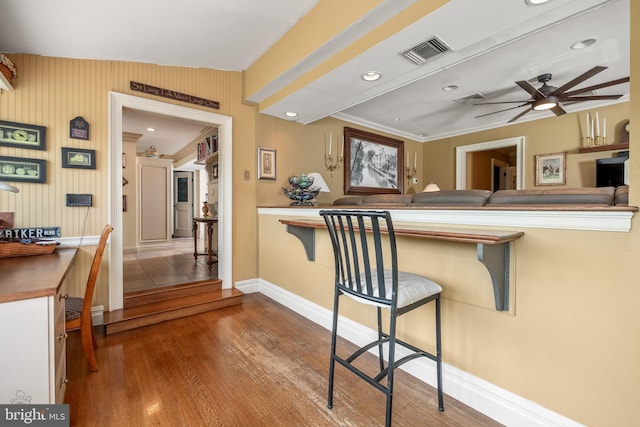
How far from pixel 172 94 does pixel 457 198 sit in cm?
285

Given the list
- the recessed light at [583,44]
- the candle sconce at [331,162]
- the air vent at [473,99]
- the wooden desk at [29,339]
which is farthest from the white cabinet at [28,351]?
the air vent at [473,99]

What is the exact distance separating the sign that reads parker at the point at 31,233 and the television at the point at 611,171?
600 centimetres

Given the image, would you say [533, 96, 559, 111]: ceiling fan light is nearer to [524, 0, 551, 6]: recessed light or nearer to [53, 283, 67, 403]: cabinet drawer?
[524, 0, 551, 6]: recessed light

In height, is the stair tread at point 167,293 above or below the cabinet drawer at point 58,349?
below

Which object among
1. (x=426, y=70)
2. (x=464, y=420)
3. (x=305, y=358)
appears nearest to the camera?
(x=464, y=420)

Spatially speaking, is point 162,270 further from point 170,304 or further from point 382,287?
point 382,287

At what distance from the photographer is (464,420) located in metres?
1.43

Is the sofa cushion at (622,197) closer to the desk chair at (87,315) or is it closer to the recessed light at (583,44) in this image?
the recessed light at (583,44)

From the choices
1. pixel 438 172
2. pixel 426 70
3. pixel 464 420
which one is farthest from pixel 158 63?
pixel 438 172

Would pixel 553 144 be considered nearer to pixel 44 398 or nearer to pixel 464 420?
pixel 464 420

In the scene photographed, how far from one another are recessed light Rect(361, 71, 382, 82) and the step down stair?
8.21 ft

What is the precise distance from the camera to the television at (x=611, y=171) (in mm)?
3514

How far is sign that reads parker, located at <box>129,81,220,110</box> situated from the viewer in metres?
2.67

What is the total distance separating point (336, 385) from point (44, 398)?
4.61 ft
